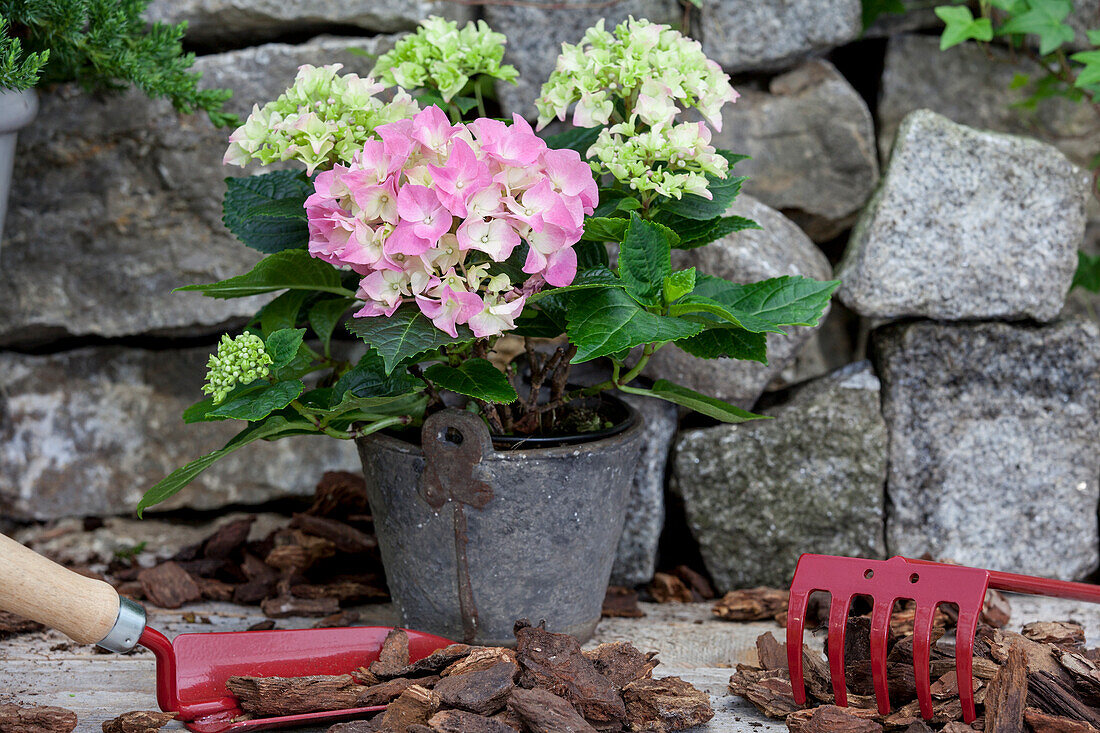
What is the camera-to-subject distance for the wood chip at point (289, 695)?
108cm

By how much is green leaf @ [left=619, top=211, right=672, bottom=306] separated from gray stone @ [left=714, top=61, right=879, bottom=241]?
615 mm

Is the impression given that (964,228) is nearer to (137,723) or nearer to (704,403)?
(704,403)

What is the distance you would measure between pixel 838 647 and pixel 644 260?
0.54m

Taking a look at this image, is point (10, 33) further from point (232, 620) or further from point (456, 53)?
point (232, 620)

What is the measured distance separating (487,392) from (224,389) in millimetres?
304

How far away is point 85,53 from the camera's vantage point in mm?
1422

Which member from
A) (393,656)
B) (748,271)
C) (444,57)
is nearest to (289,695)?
(393,656)

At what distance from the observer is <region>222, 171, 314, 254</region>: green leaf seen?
1.21 m

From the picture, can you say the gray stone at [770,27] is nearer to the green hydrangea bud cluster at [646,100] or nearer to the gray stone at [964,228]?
the gray stone at [964,228]

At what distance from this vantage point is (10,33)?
4.46 feet

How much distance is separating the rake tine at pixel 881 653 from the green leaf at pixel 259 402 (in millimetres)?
751

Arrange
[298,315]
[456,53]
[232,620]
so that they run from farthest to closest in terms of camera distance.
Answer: [232,620] < [298,315] < [456,53]

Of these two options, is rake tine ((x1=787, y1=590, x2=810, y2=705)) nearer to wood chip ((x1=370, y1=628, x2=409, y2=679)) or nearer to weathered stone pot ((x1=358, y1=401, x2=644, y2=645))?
weathered stone pot ((x1=358, y1=401, x2=644, y2=645))

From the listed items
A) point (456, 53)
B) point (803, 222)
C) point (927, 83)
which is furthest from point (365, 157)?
point (927, 83)
